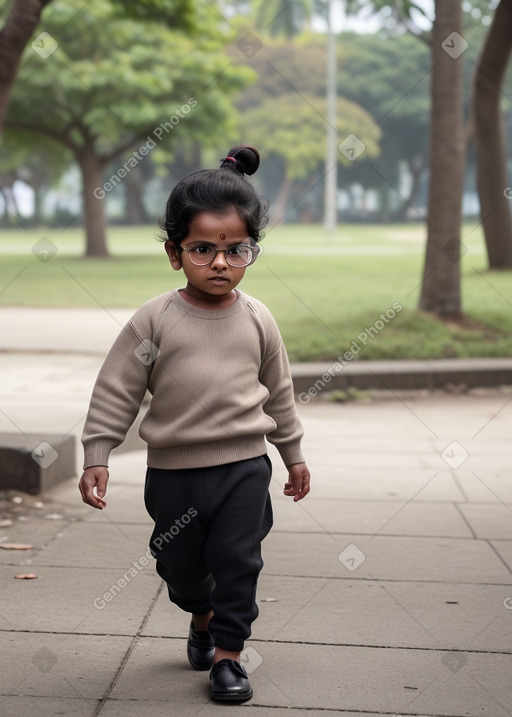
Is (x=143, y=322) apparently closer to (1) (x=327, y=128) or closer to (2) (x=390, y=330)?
(2) (x=390, y=330)

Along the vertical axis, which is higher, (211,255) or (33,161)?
(211,255)

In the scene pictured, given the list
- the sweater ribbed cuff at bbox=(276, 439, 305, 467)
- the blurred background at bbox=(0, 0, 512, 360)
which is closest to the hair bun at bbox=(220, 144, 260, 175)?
the sweater ribbed cuff at bbox=(276, 439, 305, 467)

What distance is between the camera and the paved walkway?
2963 millimetres

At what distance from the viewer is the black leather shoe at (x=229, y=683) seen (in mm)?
2908

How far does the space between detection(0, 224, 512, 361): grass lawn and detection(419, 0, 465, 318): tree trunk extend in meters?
0.30

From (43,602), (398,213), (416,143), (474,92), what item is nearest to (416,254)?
(474,92)

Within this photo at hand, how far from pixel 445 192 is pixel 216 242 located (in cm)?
852

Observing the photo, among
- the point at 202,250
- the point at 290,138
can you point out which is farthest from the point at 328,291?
the point at 290,138

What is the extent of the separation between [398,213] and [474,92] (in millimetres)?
57090

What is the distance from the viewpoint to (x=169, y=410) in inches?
119

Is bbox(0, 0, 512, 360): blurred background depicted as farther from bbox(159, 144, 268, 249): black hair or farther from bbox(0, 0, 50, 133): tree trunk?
bbox(159, 144, 268, 249): black hair

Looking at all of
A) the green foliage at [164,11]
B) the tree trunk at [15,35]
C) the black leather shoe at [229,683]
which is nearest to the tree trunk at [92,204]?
the green foliage at [164,11]

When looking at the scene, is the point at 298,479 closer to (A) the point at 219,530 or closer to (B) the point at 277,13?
(A) the point at 219,530

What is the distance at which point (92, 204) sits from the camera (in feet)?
93.2
